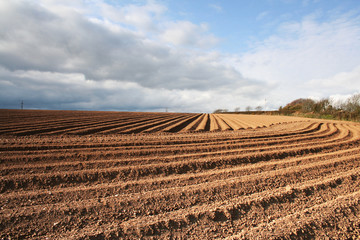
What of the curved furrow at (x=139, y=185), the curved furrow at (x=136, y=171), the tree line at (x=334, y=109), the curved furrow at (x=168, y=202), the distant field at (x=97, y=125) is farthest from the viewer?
the tree line at (x=334, y=109)

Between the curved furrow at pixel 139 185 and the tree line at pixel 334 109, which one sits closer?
the curved furrow at pixel 139 185

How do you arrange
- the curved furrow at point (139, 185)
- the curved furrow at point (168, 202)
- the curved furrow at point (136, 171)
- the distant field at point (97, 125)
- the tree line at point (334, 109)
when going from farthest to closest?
the tree line at point (334, 109) < the distant field at point (97, 125) < the curved furrow at point (136, 171) < the curved furrow at point (139, 185) < the curved furrow at point (168, 202)

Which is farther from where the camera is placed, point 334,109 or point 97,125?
point 334,109

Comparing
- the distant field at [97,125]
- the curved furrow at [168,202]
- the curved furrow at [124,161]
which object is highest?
the distant field at [97,125]

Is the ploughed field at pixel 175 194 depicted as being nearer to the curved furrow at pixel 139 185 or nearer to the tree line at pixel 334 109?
the curved furrow at pixel 139 185

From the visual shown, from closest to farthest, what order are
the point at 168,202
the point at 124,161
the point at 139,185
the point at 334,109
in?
the point at 168,202
the point at 139,185
the point at 124,161
the point at 334,109

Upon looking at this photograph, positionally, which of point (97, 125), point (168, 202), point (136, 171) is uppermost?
point (97, 125)

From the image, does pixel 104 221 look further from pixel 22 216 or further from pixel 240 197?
pixel 240 197

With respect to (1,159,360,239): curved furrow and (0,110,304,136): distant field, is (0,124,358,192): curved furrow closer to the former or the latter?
(1,159,360,239): curved furrow

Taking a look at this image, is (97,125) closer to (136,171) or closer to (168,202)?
(136,171)

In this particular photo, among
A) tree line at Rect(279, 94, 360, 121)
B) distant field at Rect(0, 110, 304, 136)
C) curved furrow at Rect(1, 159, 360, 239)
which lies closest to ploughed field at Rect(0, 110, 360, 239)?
curved furrow at Rect(1, 159, 360, 239)

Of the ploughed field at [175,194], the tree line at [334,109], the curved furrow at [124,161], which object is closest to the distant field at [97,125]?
the ploughed field at [175,194]

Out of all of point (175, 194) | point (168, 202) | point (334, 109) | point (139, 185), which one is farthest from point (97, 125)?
point (334, 109)

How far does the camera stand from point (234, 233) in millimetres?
2914
